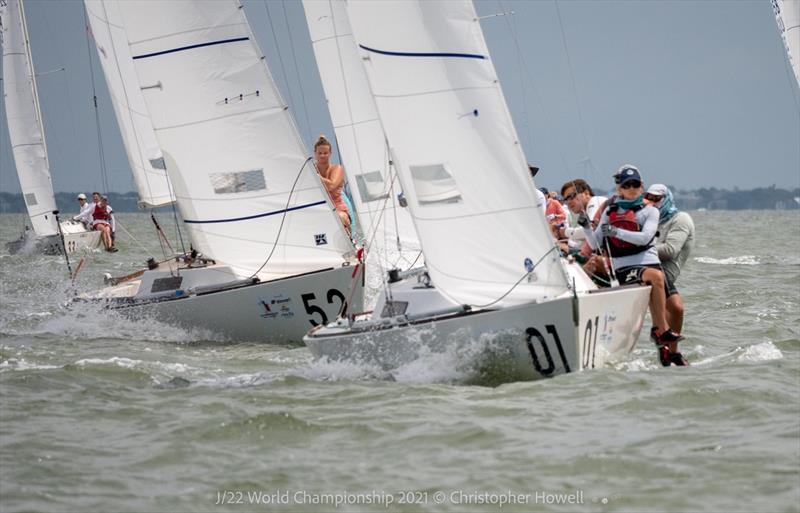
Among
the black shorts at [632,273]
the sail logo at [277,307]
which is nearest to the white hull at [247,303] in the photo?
the sail logo at [277,307]

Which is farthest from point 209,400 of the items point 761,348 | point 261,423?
point 761,348

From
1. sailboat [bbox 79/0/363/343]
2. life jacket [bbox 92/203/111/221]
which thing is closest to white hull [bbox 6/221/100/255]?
life jacket [bbox 92/203/111/221]

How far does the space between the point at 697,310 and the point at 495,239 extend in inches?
250

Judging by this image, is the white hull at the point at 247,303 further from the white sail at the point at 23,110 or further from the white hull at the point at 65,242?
the white hull at the point at 65,242

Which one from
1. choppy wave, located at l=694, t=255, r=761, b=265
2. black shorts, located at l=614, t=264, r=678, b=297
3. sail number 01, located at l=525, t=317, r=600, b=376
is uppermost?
black shorts, located at l=614, t=264, r=678, b=297

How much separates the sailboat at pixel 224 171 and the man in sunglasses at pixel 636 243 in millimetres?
3907

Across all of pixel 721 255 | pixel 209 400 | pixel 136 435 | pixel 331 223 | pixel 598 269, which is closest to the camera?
pixel 136 435

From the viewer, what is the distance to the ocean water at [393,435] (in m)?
6.80

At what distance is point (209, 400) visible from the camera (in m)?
9.27

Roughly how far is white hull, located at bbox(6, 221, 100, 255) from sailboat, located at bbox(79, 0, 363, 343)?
16.9 metres

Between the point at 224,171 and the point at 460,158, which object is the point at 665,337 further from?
the point at 224,171

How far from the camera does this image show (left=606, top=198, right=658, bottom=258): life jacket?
10258mm

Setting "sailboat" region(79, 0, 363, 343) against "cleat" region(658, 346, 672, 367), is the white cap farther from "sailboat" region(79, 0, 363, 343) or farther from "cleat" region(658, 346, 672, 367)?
"sailboat" region(79, 0, 363, 343)

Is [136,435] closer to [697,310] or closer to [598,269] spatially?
[598,269]
